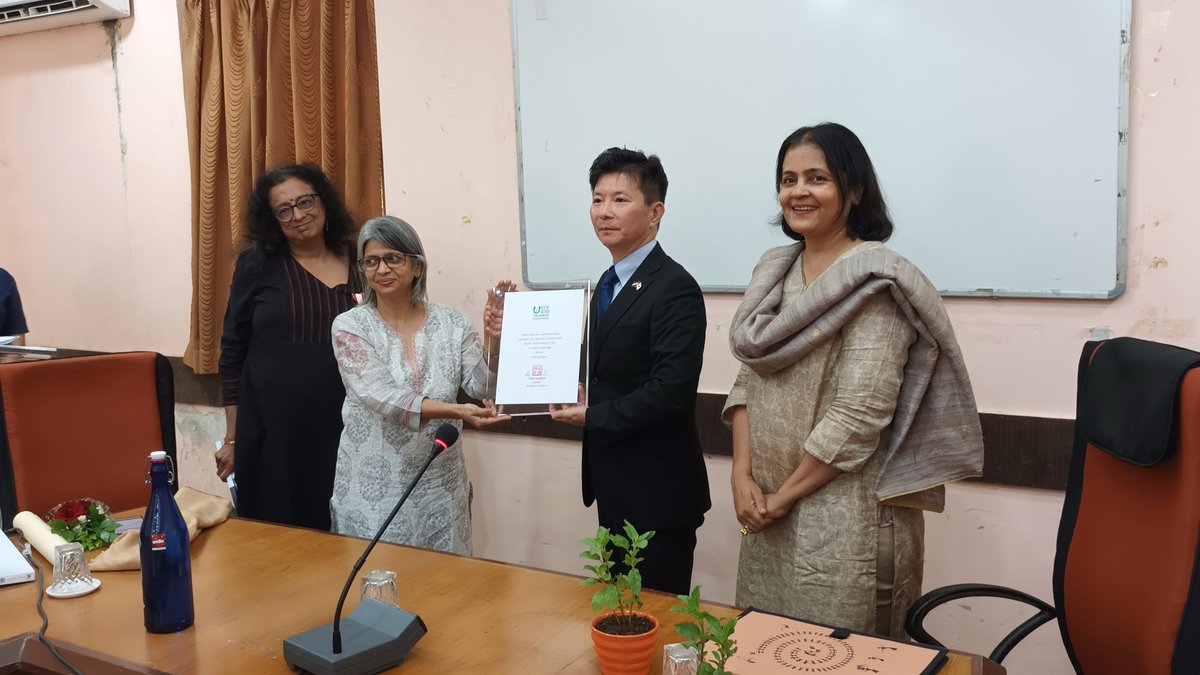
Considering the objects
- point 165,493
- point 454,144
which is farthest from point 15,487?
point 454,144

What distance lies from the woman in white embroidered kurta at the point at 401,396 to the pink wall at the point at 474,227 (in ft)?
→ 2.93

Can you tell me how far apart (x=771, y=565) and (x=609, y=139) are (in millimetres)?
1620

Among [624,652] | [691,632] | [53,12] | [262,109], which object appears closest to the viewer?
[691,632]

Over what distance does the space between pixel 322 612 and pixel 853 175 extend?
1.39 meters

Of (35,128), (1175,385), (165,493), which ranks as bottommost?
(165,493)

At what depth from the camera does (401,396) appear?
2.32 m

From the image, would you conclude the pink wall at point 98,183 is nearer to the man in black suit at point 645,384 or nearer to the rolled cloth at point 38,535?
the rolled cloth at point 38,535

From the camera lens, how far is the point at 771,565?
2051 mm

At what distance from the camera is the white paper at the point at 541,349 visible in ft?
7.26

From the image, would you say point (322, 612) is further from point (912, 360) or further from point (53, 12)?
point (53, 12)

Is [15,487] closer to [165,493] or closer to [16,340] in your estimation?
[165,493]

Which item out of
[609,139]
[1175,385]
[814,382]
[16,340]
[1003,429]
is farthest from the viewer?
[16,340]

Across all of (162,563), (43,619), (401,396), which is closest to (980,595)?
(401,396)

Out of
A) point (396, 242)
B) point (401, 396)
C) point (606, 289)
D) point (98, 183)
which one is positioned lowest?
point (401, 396)
